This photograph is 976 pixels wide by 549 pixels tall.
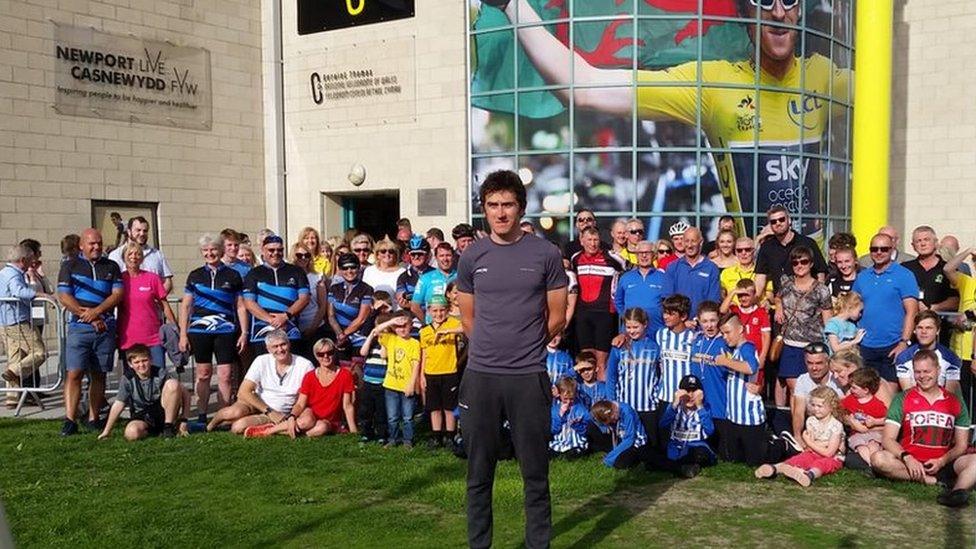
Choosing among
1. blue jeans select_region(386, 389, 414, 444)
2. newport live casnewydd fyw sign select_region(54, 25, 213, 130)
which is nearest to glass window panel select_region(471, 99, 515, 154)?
newport live casnewydd fyw sign select_region(54, 25, 213, 130)

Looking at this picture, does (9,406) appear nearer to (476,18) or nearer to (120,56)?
(120,56)

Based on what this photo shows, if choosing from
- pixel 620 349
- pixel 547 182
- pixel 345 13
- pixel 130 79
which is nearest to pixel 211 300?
pixel 620 349

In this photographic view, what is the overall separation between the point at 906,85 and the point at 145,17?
17.1 metres

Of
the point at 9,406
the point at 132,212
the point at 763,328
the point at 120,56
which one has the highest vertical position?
the point at 120,56

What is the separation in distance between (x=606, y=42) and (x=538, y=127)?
77.9 inches

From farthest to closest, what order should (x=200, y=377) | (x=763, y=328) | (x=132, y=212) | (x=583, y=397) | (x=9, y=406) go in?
(x=132, y=212) < (x=9, y=406) < (x=200, y=377) < (x=763, y=328) < (x=583, y=397)

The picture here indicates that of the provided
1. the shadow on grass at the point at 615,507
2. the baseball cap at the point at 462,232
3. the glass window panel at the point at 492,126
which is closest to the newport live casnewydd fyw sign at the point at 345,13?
the glass window panel at the point at 492,126

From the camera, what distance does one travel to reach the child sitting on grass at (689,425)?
6832 millimetres

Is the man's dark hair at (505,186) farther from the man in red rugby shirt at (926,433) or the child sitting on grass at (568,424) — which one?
the man in red rugby shirt at (926,433)

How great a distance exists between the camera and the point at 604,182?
15695 mm

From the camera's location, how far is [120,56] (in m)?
16.2

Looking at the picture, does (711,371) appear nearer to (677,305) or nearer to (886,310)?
(677,305)

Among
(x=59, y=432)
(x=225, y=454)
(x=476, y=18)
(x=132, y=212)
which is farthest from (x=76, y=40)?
(x=225, y=454)

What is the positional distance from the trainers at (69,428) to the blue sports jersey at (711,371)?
19.7 ft
